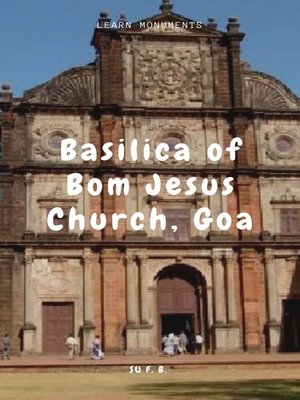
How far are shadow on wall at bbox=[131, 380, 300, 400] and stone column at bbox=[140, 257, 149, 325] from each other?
15416 mm

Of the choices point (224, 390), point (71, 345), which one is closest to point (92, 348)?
point (71, 345)

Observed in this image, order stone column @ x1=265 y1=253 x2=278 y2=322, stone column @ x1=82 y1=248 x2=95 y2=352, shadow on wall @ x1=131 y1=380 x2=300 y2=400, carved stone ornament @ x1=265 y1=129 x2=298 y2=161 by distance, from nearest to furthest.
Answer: shadow on wall @ x1=131 y1=380 x2=300 y2=400, stone column @ x1=82 y1=248 x2=95 y2=352, stone column @ x1=265 y1=253 x2=278 y2=322, carved stone ornament @ x1=265 y1=129 x2=298 y2=161

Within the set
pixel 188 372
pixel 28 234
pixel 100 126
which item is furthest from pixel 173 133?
pixel 188 372

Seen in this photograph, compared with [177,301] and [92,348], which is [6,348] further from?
[177,301]

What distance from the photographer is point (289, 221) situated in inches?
1513

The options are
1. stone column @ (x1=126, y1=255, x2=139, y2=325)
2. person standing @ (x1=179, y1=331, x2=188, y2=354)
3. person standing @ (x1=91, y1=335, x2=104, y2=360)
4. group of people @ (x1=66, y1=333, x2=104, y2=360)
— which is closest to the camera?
person standing @ (x1=91, y1=335, x2=104, y2=360)

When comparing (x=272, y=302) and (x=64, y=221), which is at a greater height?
(x=64, y=221)

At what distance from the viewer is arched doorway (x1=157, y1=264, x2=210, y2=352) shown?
37.6m

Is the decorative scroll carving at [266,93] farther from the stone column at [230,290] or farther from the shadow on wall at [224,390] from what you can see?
the shadow on wall at [224,390]

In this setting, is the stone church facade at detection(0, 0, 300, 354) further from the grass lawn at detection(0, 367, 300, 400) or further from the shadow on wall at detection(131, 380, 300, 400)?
the shadow on wall at detection(131, 380, 300, 400)

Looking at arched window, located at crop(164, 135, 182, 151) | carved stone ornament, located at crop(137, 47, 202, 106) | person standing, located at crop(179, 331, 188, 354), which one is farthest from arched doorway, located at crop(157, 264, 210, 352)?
carved stone ornament, located at crop(137, 47, 202, 106)

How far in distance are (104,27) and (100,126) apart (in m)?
5.23

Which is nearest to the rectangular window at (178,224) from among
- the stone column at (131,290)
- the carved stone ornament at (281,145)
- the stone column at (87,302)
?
the stone column at (131,290)

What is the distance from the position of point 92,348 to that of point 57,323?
9.28ft
